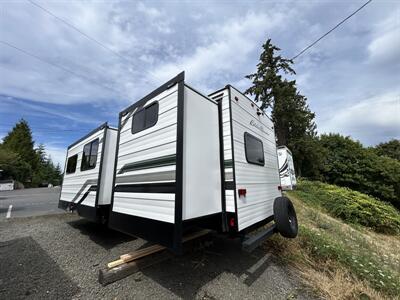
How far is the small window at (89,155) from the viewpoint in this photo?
16.3 feet

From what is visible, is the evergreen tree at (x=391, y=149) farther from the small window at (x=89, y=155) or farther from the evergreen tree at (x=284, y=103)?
the small window at (x=89, y=155)

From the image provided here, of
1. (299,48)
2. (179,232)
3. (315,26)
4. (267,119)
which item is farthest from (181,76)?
(299,48)

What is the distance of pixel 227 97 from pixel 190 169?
1.48 meters

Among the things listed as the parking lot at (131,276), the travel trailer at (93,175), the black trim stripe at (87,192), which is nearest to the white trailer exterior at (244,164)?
the parking lot at (131,276)

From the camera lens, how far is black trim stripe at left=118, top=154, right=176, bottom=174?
2.81m

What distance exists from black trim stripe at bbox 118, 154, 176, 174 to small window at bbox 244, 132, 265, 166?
151cm

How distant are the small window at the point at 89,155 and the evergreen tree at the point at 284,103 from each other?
14883mm

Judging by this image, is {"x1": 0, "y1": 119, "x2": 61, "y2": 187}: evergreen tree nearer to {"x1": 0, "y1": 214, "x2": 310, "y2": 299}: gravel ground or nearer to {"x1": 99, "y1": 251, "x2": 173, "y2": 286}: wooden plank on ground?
{"x1": 0, "y1": 214, "x2": 310, "y2": 299}: gravel ground

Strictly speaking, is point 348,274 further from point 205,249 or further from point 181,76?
point 181,76

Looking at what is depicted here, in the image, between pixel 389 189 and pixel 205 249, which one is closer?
pixel 205 249

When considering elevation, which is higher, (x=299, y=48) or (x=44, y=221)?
(x=299, y=48)

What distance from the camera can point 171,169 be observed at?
277 cm

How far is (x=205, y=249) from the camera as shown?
4.18 m

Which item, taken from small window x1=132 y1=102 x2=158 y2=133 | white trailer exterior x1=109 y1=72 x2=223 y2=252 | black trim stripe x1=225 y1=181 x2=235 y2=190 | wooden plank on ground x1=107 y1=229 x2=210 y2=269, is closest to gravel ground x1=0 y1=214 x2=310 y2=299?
wooden plank on ground x1=107 y1=229 x2=210 y2=269
